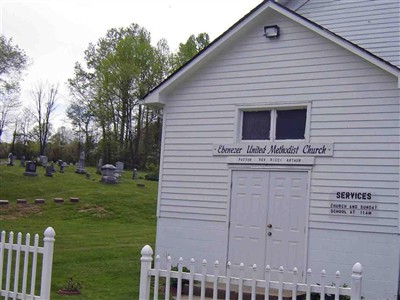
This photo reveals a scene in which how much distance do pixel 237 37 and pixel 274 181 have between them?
343 centimetres

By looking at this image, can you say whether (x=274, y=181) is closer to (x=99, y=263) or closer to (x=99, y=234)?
(x=99, y=263)

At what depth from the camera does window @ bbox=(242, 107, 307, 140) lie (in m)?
12.0

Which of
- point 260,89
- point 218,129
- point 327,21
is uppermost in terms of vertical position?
point 327,21

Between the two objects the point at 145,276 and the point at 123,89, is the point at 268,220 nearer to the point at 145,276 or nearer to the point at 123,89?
the point at 145,276

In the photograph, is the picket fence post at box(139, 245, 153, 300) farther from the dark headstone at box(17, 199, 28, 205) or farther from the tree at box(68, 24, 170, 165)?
the tree at box(68, 24, 170, 165)

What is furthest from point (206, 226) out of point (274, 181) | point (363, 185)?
point (363, 185)

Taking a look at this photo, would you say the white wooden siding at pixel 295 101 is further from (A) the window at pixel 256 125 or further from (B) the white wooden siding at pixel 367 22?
(B) the white wooden siding at pixel 367 22

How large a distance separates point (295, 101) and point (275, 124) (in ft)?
2.23

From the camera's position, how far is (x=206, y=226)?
508 inches

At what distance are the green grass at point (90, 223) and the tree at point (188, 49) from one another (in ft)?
54.4

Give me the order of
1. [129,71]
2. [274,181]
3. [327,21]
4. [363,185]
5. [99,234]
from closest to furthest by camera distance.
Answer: [363,185] → [274,181] → [327,21] → [99,234] → [129,71]

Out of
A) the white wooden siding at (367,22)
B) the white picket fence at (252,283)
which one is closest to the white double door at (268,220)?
the white wooden siding at (367,22)

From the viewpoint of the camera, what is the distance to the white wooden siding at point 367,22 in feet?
42.3

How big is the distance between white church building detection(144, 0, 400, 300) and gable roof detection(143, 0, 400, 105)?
0.09 ft
